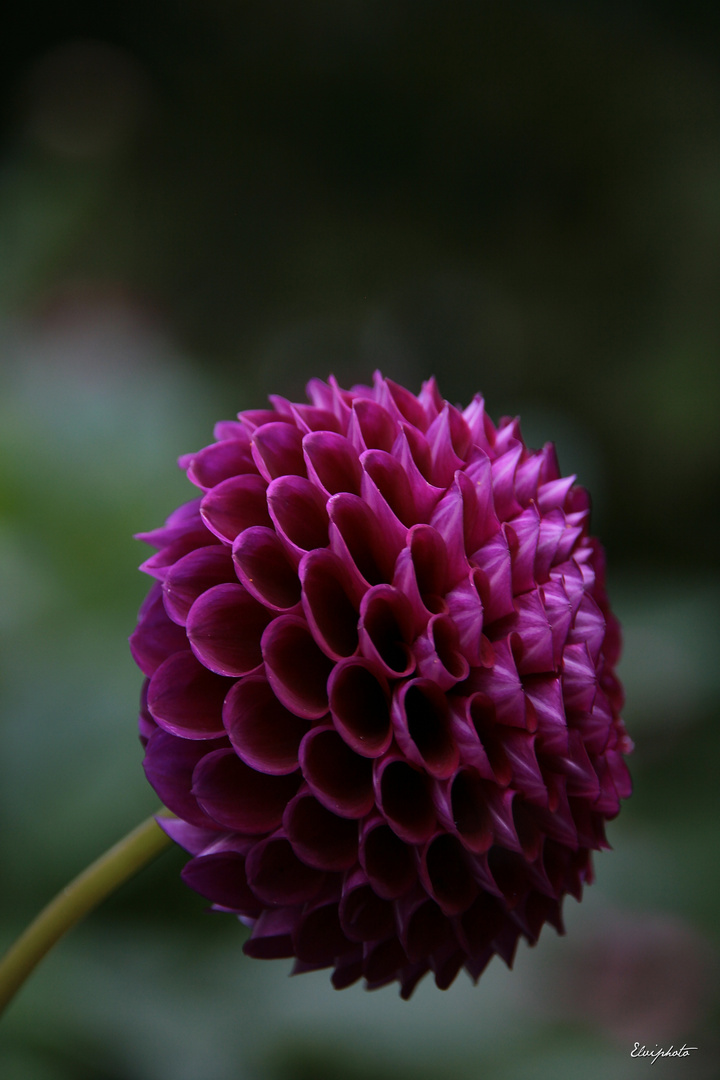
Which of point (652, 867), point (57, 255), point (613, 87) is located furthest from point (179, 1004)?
point (613, 87)

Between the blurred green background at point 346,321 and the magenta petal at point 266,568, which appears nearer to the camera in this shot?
the magenta petal at point 266,568

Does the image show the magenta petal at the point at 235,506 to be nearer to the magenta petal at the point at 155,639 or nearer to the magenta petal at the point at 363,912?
the magenta petal at the point at 155,639

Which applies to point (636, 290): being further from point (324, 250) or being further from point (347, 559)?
point (347, 559)

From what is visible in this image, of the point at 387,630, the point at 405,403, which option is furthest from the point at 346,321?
the point at 387,630

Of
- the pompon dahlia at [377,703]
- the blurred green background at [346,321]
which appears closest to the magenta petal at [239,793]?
the pompon dahlia at [377,703]

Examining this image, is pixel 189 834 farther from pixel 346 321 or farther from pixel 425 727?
pixel 346 321
